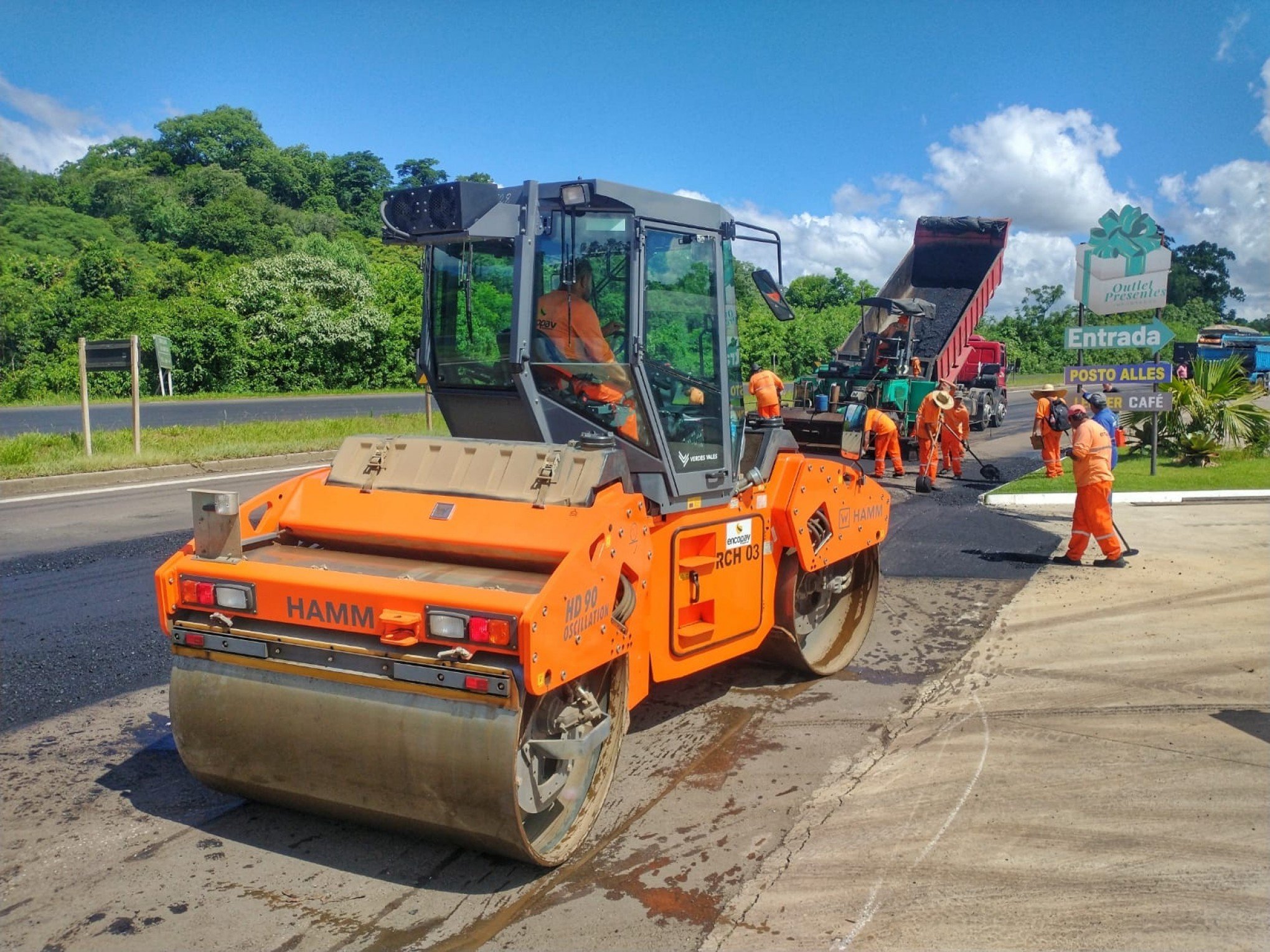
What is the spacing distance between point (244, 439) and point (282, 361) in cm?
1719

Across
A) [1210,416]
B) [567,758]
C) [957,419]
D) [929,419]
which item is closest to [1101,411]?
[929,419]

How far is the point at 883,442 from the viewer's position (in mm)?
16391

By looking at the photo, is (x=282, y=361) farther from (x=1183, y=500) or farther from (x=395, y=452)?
(x=395, y=452)

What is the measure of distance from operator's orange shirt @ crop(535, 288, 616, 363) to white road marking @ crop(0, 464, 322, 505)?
27.4 feet

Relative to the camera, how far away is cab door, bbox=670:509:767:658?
4934 millimetres

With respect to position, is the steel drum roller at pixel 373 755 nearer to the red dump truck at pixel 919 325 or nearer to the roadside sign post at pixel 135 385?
the roadside sign post at pixel 135 385

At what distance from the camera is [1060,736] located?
18.1ft

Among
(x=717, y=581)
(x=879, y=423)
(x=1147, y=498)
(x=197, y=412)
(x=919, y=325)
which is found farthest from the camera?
(x=197, y=412)

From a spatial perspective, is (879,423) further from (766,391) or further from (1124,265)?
(1124,265)

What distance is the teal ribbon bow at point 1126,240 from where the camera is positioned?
14742 millimetres

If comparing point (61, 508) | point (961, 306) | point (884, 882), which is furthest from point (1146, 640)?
point (961, 306)

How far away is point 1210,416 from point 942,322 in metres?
5.34

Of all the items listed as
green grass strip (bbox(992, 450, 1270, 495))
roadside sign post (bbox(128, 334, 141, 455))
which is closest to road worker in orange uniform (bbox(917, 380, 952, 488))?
green grass strip (bbox(992, 450, 1270, 495))

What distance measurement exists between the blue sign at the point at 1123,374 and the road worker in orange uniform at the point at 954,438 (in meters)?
2.11
